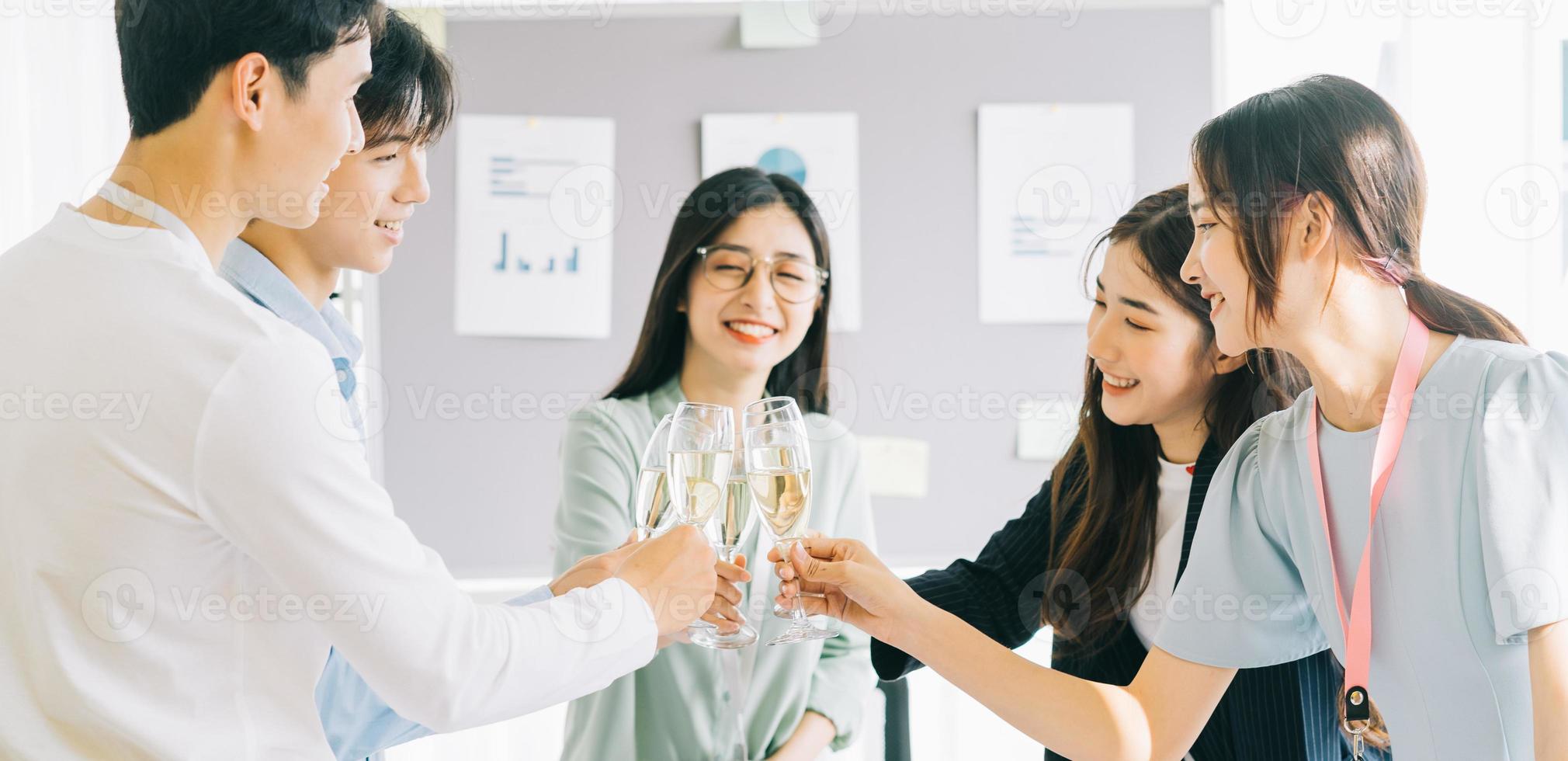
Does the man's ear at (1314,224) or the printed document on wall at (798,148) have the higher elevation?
the printed document on wall at (798,148)

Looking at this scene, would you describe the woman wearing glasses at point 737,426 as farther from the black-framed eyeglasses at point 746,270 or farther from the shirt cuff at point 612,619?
the shirt cuff at point 612,619

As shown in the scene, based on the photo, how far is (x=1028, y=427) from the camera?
2.83 meters

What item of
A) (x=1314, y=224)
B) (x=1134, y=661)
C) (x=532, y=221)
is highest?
(x=532, y=221)

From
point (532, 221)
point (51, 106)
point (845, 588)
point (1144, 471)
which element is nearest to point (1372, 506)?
point (1144, 471)

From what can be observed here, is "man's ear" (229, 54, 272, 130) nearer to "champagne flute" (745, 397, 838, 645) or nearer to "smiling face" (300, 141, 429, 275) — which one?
"smiling face" (300, 141, 429, 275)

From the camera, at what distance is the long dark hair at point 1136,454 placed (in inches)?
58.2

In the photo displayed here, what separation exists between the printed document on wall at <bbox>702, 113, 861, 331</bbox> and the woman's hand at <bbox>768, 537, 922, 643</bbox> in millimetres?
1395

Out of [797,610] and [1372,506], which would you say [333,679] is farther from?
[1372,506]

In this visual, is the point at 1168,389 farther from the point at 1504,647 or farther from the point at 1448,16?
the point at 1448,16

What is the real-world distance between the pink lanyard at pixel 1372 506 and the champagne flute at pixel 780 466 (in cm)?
58

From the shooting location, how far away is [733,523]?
1.38 m

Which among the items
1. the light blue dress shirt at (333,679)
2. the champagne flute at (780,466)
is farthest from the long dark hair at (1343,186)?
the light blue dress shirt at (333,679)

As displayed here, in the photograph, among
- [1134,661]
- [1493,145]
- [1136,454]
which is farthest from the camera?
[1493,145]

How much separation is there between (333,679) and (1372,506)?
1174mm
